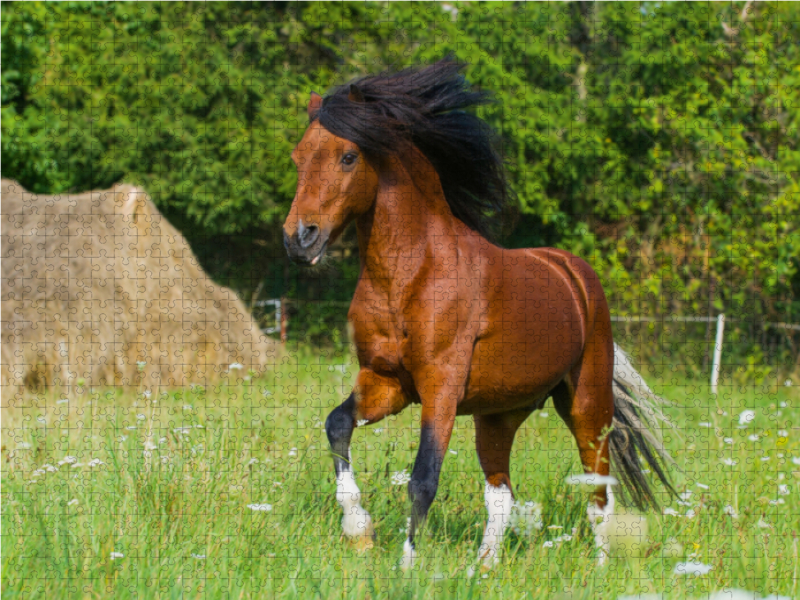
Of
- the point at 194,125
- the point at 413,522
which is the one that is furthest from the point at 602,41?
the point at 413,522

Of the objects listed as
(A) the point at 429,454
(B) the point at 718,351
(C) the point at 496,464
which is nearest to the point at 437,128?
(A) the point at 429,454

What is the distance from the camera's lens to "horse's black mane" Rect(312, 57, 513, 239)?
381cm

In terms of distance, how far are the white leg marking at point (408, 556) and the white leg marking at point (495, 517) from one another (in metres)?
0.64

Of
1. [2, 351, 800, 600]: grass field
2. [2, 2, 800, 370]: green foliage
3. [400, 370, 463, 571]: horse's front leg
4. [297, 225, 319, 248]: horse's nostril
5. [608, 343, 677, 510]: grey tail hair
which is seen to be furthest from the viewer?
[2, 2, 800, 370]: green foliage

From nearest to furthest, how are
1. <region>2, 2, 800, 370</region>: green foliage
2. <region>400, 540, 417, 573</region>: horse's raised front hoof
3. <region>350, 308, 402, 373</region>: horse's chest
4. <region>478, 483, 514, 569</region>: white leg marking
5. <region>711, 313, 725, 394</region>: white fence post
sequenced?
1. <region>400, 540, 417, 573</region>: horse's raised front hoof
2. <region>350, 308, 402, 373</region>: horse's chest
3. <region>478, 483, 514, 569</region>: white leg marking
4. <region>711, 313, 725, 394</region>: white fence post
5. <region>2, 2, 800, 370</region>: green foliage

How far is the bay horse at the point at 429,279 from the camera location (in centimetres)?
374

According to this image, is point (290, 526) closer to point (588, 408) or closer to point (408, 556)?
point (408, 556)

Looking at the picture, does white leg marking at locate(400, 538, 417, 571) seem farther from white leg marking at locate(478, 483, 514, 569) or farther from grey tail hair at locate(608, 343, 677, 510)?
grey tail hair at locate(608, 343, 677, 510)

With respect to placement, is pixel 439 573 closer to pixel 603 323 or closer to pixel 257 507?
pixel 257 507

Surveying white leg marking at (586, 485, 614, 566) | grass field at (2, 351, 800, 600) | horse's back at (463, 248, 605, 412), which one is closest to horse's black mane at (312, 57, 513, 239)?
horse's back at (463, 248, 605, 412)

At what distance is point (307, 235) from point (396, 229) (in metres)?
0.53

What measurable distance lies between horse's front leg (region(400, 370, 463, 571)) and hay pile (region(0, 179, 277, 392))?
4803 millimetres

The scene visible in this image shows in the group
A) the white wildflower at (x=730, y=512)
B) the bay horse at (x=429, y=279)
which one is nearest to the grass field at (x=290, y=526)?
the white wildflower at (x=730, y=512)

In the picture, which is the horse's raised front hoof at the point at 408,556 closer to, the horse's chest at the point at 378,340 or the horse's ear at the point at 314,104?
the horse's chest at the point at 378,340
